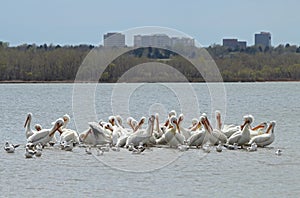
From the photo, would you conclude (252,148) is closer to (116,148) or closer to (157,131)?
(157,131)

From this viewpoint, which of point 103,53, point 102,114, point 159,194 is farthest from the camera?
point 102,114

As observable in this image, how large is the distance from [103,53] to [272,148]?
12368 mm

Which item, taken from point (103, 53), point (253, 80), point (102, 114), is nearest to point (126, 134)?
point (103, 53)

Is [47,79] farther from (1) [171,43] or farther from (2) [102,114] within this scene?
(1) [171,43]

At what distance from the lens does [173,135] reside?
56.9ft

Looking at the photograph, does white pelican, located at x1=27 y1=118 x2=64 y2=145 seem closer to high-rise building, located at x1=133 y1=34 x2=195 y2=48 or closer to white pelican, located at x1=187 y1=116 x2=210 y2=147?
white pelican, located at x1=187 y1=116 x2=210 y2=147

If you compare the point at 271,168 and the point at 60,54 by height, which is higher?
the point at 60,54

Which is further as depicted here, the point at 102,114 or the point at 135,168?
the point at 102,114

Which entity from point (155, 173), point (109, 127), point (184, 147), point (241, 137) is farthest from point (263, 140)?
point (155, 173)

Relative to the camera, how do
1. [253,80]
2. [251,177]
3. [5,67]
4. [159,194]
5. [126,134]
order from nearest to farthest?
[159,194] → [251,177] → [126,134] → [5,67] → [253,80]

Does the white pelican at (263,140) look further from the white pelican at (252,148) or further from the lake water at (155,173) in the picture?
the white pelican at (252,148)

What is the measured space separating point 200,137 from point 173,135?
1.70ft

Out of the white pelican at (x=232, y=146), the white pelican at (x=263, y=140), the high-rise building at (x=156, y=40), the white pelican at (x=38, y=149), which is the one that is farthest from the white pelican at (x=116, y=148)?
the high-rise building at (x=156, y=40)

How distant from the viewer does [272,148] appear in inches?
699
